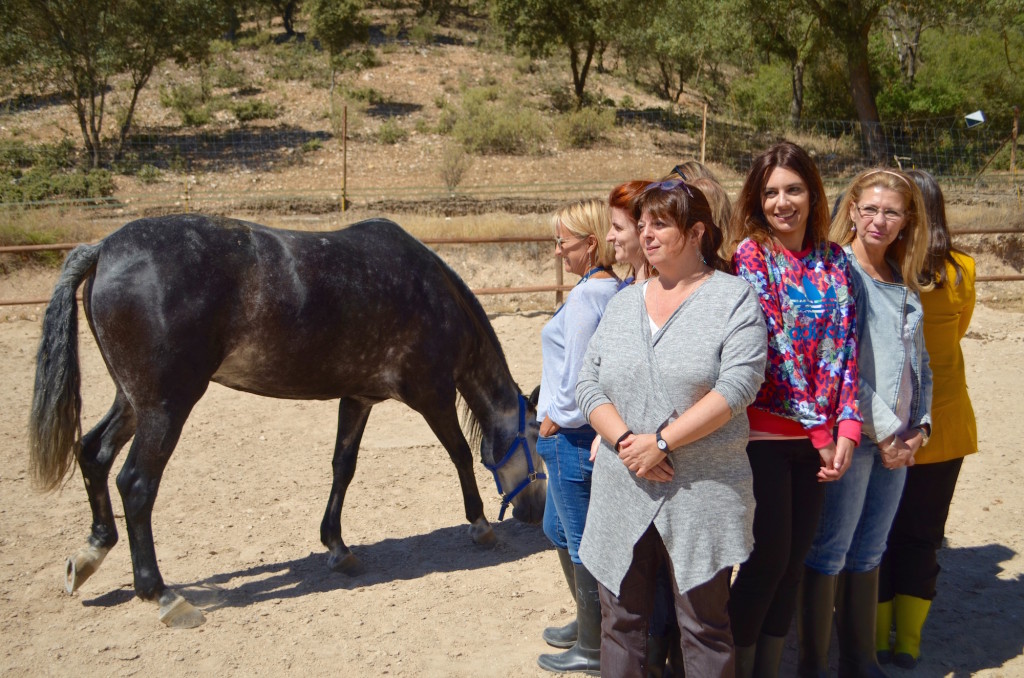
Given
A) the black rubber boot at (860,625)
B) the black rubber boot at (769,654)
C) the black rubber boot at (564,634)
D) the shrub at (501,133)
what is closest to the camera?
the black rubber boot at (769,654)

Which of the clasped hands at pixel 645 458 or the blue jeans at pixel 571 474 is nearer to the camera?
the clasped hands at pixel 645 458

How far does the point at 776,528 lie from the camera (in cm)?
248

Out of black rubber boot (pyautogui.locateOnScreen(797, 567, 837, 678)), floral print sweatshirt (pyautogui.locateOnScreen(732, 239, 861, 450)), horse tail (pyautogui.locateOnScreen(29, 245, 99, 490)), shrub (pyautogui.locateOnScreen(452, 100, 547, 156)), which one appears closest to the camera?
floral print sweatshirt (pyautogui.locateOnScreen(732, 239, 861, 450))

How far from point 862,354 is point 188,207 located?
495 inches

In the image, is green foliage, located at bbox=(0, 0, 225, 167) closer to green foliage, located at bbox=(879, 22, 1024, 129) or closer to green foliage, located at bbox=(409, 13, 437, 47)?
green foliage, located at bbox=(409, 13, 437, 47)

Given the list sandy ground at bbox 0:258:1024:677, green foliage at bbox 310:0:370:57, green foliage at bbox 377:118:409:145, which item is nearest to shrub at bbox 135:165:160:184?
green foliage at bbox 377:118:409:145

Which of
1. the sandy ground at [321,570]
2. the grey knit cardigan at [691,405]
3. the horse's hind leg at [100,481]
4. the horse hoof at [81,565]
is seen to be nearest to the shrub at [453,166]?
the sandy ground at [321,570]

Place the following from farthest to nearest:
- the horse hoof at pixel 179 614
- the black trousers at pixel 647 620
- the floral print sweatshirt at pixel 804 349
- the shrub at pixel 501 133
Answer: the shrub at pixel 501 133, the horse hoof at pixel 179 614, the floral print sweatshirt at pixel 804 349, the black trousers at pixel 647 620

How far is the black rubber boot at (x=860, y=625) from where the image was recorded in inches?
118

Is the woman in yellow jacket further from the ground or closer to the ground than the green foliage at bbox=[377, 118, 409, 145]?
closer to the ground

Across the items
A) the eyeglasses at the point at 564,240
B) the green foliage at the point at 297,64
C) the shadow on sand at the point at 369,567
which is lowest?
the shadow on sand at the point at 369,567

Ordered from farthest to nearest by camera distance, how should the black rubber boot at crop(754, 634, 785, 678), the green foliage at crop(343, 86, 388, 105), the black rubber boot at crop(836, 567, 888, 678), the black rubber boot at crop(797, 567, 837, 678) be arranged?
the green foliage at crop(343, 86, 388, 105), the black rubber boot at crop(836, 567, 888, 678), the black rubber boot at crop(797, 567, 837, 678), the black rubber boot at crop(754, 634, 785, 678)

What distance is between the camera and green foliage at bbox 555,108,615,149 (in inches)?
859

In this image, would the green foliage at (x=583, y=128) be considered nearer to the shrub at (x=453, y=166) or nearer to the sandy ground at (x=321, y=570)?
the shrub at (x=453, y=166)
